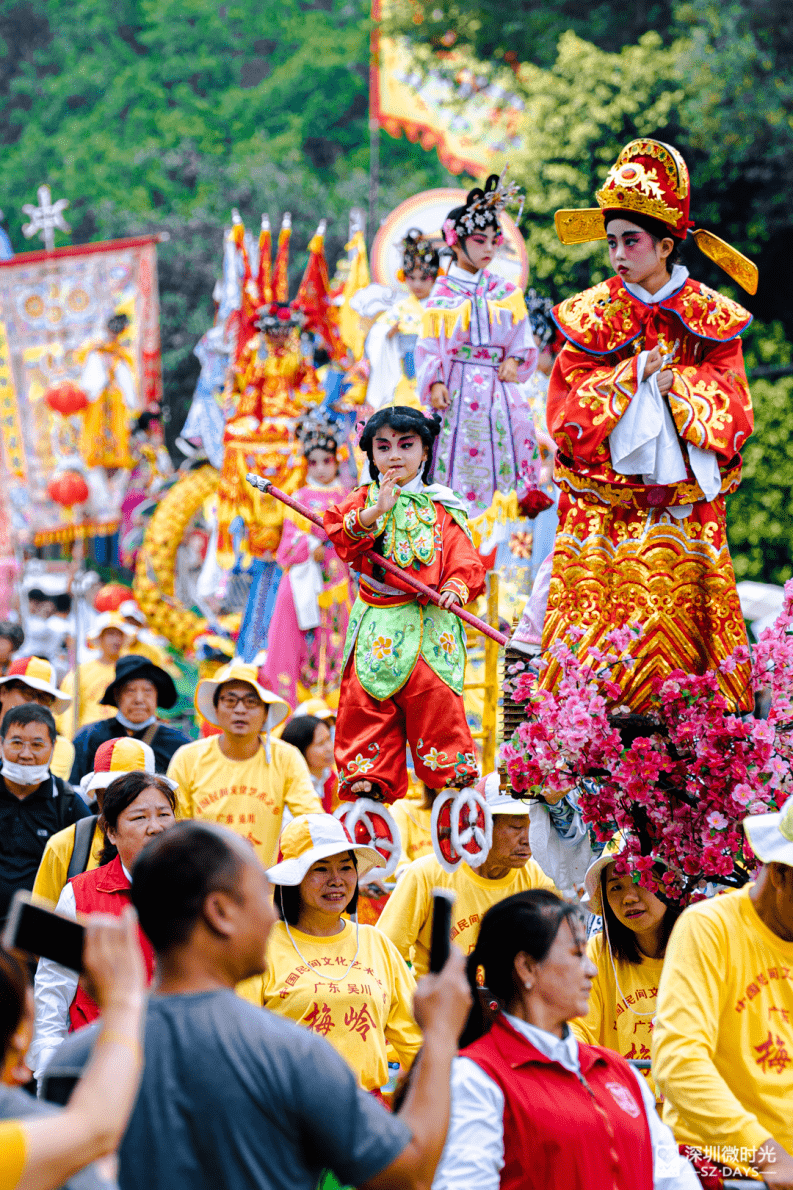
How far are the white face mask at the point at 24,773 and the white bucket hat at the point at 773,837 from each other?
11.1 feet

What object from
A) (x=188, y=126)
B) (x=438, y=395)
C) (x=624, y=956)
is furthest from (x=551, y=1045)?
(x=188, y=126)

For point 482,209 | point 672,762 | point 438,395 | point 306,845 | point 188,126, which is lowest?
point 306,845

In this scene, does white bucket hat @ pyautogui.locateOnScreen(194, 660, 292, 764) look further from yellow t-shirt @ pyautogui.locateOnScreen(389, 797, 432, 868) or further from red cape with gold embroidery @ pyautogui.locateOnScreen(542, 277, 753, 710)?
red cape with gold embroidery @ pyautogui.locateOnScreen(542, 277, 753, 710)

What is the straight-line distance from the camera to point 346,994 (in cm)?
458

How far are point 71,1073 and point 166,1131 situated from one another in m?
0.20

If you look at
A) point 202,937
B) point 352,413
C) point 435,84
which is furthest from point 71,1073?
point 435,84

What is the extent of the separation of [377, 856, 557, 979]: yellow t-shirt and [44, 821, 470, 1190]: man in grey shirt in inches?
104

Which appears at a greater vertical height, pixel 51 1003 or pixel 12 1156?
pixel 12 1156

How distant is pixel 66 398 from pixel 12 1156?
13968 mm

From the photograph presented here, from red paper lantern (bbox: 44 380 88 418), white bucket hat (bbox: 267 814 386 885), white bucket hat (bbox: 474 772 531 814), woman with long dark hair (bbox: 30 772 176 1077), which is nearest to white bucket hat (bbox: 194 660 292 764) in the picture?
white bucket hat (bbox: 474 772 531 814)

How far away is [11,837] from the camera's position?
610cm

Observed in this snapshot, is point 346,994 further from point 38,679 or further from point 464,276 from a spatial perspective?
point 464,276

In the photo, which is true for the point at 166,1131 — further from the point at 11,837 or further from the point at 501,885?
the point at 11,837

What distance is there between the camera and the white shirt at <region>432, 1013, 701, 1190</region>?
3146mm
